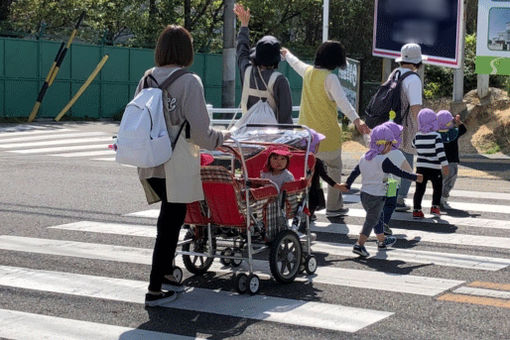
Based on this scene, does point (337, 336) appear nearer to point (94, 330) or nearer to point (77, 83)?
point (94, 330)

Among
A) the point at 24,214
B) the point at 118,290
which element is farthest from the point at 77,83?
the point at 118,290

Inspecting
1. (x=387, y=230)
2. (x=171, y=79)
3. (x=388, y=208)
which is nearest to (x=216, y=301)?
(x=171, y=79)

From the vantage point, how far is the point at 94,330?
6195mm

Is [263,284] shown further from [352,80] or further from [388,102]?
[352,80]

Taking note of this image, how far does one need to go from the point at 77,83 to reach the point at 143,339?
903 inches

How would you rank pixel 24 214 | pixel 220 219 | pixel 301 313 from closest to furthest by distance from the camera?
pixel 301 313 < pixel 220 219 < pixel 24 214

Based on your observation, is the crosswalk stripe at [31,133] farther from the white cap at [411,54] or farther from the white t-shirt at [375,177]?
the white t-shirt at [375,177]

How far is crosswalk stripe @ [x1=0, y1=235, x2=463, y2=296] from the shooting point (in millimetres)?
7379

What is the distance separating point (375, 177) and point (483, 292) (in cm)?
171

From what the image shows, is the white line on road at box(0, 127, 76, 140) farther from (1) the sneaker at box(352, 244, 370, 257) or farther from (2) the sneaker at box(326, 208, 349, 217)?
(1) the sneaker at box(352, 244, 370, 257)

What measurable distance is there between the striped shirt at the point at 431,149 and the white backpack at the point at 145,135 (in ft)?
15.6

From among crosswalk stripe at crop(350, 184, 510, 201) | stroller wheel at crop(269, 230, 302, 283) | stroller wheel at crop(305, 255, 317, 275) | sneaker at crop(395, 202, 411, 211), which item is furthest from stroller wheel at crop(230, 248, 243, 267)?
crosswalk stripe at crop(350, 184, 510, 201)

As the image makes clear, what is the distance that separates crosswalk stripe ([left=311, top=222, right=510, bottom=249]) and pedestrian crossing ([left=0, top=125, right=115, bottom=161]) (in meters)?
7.90

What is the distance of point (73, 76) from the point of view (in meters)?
28.1
